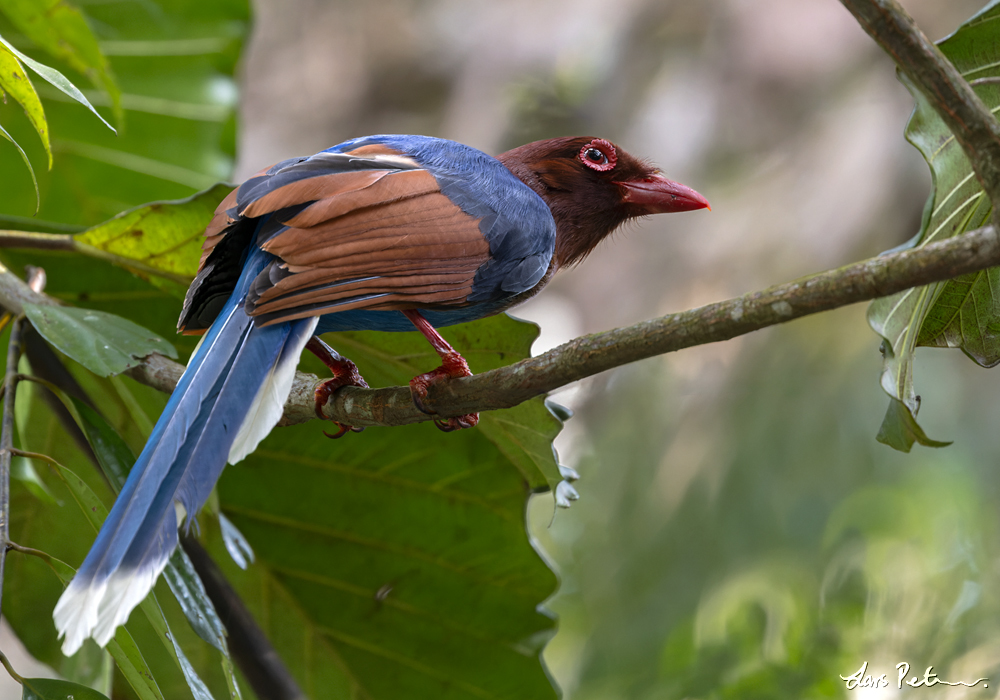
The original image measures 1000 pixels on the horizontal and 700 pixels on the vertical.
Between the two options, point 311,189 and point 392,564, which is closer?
point 311,189

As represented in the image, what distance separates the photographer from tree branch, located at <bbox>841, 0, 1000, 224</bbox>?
0.97 meters

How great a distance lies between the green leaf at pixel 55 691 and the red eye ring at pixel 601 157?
167cm

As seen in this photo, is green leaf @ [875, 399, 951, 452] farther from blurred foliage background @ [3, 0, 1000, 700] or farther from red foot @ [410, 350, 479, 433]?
blurred foliage background @ [3, 0, 1000, 700]

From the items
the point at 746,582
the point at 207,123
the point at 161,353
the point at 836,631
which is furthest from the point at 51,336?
the point at 746,582

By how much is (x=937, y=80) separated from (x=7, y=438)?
1537 millimetres

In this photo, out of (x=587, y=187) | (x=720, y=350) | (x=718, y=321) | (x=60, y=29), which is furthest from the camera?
(x=720, y=350)

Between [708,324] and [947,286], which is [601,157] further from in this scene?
[708,324]

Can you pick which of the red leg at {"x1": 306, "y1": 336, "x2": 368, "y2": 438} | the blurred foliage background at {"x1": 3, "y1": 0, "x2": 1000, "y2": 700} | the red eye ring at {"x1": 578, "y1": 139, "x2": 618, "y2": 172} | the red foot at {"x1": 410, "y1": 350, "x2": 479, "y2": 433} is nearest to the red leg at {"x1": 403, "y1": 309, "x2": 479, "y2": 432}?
the red foot at {"x1": 410, "y1": 350, "x2": 479, "y2": 433}

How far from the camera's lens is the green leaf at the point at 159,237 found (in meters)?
1.94

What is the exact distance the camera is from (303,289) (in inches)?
58.9

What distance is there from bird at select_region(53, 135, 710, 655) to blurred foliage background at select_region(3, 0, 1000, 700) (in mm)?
1167

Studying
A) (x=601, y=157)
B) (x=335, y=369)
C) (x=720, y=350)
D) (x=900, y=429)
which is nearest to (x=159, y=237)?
(x=335, y=369)

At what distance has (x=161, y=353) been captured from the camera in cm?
180

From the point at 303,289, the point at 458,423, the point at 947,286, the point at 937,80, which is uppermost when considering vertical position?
the point at 937,80
